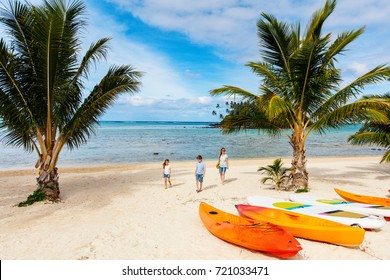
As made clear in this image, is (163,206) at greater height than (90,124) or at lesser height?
lesser

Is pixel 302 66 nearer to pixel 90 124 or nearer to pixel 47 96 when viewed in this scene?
pixel 90 124

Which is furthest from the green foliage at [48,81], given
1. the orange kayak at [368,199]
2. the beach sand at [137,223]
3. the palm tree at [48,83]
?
the orange kayak at [368,199]

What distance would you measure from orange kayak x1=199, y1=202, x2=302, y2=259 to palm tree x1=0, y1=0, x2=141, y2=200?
17.5 feet

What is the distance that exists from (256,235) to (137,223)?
302cm

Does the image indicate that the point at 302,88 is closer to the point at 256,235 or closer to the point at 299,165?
the point at 299,165

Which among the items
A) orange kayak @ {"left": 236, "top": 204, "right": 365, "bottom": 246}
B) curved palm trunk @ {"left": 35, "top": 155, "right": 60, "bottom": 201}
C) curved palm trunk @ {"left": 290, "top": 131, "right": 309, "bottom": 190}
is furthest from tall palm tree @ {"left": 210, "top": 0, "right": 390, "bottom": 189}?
curved palm trunk @ {"left": 35, "top": 155, "right": 60, "bottom": 201}

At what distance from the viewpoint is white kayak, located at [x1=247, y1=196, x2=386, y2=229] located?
212 inches

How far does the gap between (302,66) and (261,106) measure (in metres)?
1.86

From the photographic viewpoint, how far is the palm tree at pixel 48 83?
723 centimetres

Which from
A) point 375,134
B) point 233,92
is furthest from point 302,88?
point 375,134

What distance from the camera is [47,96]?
7.71 m

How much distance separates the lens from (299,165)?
30.9 ft
